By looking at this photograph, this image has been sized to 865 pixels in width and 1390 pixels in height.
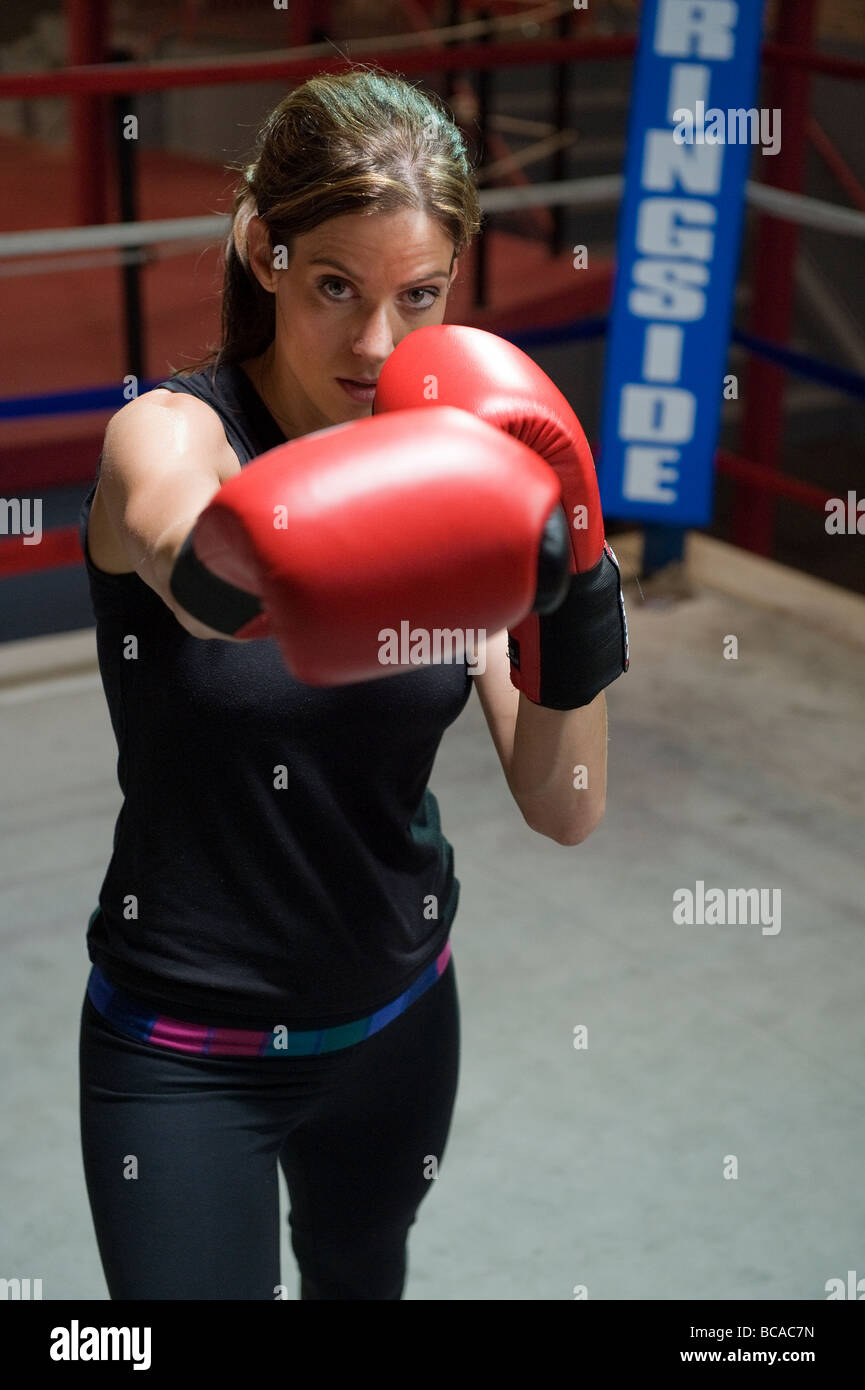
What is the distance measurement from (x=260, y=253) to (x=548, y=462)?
0.24 meters

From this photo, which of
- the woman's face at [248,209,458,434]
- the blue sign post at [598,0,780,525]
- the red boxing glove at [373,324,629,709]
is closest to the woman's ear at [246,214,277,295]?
the woman's face at [248,209,458,434]

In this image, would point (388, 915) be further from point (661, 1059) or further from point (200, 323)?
point (200, 323)

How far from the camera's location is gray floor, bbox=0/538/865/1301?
174 cm

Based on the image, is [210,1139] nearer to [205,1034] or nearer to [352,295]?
[205,1034]

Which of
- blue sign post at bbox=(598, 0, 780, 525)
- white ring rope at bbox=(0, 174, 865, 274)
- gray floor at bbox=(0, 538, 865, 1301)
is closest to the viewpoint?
gray floor at bbox=(0, 538, 865, 1301)

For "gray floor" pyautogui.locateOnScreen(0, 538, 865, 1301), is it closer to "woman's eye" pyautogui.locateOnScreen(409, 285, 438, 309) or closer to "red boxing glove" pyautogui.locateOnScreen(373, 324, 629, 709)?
"red boxing glove" pyautogui.locateOnScreen(373, 324, 629, 709)

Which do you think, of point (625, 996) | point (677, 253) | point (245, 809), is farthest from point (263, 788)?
point (677, 253)

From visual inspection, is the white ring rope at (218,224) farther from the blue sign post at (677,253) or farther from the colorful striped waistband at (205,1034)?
the colorful striped waistband at (205,1034)

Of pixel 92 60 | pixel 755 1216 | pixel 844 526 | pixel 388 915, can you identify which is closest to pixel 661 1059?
pixel 755 1216

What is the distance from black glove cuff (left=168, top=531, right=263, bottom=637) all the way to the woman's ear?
318 mm

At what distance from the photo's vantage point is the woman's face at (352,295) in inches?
38.1

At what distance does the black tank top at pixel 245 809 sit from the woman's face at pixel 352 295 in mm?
61

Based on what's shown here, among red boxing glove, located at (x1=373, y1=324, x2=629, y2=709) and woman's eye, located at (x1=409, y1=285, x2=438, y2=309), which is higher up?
woman's eye, located at (x1=409, y1=285, x2=438, y2=309)
